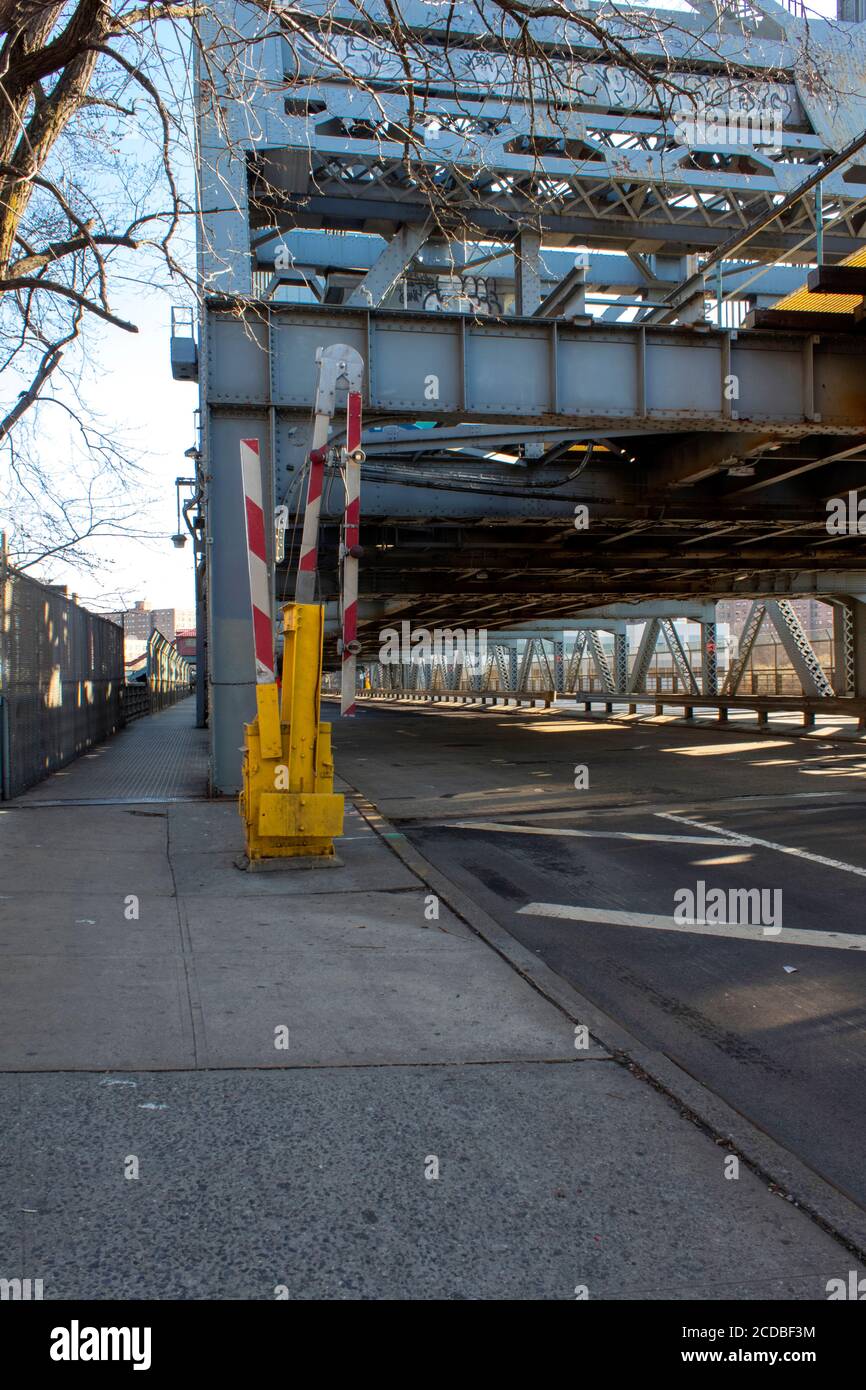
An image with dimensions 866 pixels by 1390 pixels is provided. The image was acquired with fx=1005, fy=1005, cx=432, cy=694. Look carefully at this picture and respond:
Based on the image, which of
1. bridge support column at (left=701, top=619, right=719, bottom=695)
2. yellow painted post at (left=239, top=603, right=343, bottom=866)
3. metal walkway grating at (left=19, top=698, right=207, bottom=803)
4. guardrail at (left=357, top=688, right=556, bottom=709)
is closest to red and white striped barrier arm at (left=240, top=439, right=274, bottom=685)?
yellow painted post at (left=239, top=603, right=343, bottom=866)

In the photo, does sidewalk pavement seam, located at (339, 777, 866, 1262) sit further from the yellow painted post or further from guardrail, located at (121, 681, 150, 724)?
guardrail, located at (121, 681, 150, 724)

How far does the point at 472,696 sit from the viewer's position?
192ft

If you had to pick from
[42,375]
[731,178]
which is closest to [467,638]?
[731,178]

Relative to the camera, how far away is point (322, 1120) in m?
3.34

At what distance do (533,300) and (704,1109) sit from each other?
802 inches

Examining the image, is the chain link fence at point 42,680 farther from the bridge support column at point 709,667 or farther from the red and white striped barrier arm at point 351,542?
the bridge support column at point 709,667

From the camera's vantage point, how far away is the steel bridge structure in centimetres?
724

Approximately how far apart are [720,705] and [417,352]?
17177 millimetres

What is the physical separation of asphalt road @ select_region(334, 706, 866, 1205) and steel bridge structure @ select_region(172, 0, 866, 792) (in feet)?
12.6

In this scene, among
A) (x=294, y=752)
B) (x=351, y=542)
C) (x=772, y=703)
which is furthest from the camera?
(x=772, y=703)

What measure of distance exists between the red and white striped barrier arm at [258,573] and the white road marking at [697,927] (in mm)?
2617

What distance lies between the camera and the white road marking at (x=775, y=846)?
8.00 m

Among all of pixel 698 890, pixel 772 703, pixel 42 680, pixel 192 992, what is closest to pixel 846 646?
pixel 772 703

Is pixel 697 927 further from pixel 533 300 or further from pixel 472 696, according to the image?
pixel 472 696
